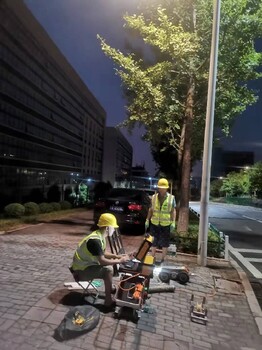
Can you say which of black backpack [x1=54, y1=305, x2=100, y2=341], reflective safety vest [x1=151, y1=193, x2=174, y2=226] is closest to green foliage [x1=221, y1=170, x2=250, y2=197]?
reflective safety vest [x1=151, y1=193, x2=174, y2=226]

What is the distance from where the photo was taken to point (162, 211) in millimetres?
8359

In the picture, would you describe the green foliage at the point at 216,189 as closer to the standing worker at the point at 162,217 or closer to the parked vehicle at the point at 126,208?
the parked vehicle at the point at 126,208

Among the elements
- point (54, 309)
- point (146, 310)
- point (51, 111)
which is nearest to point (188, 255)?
point (146, 310)

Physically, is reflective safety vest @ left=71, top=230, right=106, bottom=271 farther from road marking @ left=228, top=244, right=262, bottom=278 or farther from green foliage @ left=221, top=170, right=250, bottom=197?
green foliage @ left=221, top=170, right=250, bottom=197

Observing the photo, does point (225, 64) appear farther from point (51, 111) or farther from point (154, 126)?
point (51, 111)

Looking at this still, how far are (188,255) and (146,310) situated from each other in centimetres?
441

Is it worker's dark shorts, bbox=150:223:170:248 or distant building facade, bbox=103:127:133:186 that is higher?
distant building facade, bbox=103:127:133:186

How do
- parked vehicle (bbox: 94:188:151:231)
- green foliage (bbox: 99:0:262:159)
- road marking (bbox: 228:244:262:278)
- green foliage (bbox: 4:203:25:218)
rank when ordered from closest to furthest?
road marking (bbox: 228:244:262:278) → green foliage (bbox: 99:0:262:159) → parked vehicle (bbox: 94:188:151:231) → green foliage (bbox: 4:203:25:218)

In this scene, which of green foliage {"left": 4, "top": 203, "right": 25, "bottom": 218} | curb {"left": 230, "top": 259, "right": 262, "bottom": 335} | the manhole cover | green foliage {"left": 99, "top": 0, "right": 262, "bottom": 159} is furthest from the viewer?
green foliage {"left": 4, "top": 203, "right": 25, "bottom": 218}

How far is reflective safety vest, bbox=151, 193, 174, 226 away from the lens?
834 cm

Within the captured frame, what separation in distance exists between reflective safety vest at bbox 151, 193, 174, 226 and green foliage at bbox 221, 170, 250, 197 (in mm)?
86684

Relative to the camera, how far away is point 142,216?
1313cm

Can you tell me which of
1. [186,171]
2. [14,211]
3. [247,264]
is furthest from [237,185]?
[247,264]

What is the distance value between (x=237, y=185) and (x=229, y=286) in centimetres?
9185
